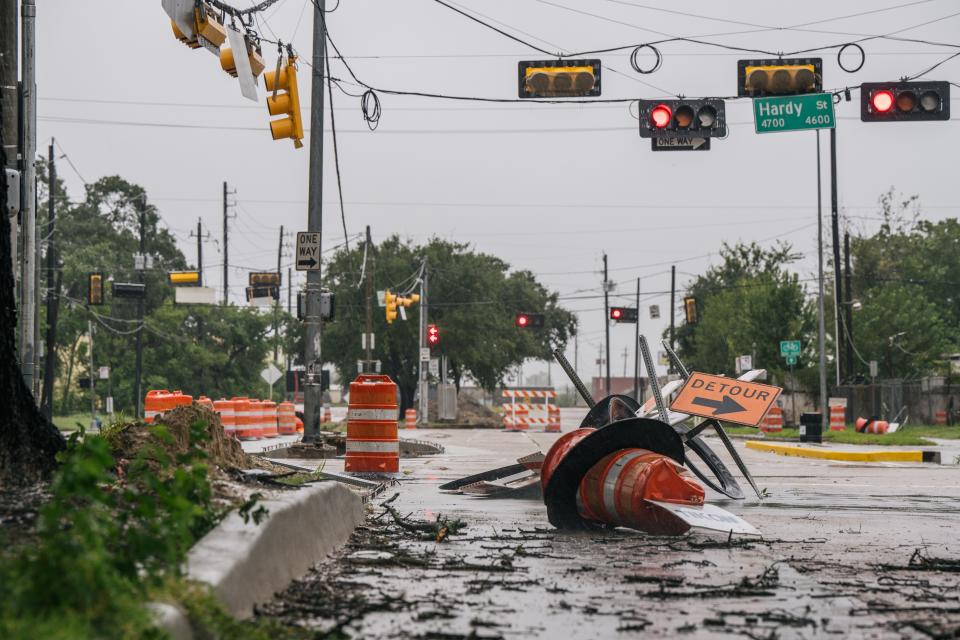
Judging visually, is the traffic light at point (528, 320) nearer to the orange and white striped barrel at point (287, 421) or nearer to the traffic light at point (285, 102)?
the orange and white striped barrel at point (287, 421)

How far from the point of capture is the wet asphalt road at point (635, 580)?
19.1 ft

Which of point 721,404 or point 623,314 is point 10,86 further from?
point 623,314

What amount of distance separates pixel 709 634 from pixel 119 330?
80.6 meters

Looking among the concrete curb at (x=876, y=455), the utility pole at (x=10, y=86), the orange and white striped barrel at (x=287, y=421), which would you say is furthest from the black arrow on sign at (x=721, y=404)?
the orange and white striped barrel at (x=287, y=421)

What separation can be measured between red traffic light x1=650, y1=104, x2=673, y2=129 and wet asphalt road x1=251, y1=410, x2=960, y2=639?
10.5m

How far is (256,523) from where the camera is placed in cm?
622

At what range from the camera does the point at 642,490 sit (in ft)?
31.3

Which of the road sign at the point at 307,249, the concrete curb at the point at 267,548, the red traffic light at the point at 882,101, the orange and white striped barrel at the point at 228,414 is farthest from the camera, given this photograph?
the orange and white striped barrel at the point at 228,414

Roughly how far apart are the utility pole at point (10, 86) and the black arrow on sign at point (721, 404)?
669 centimetres

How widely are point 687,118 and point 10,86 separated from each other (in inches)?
486

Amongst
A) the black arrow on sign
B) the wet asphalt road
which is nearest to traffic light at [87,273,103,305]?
the wet asphalt road

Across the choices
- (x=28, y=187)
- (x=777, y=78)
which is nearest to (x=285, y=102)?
(x=28, y=187)

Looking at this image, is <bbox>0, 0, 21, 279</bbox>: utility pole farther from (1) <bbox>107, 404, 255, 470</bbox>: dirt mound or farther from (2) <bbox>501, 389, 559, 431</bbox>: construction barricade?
(2) <bbox>501, 389, 559, 431</bbox>: construction barricade

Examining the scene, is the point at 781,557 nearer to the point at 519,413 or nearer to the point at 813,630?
the point at 813,630
